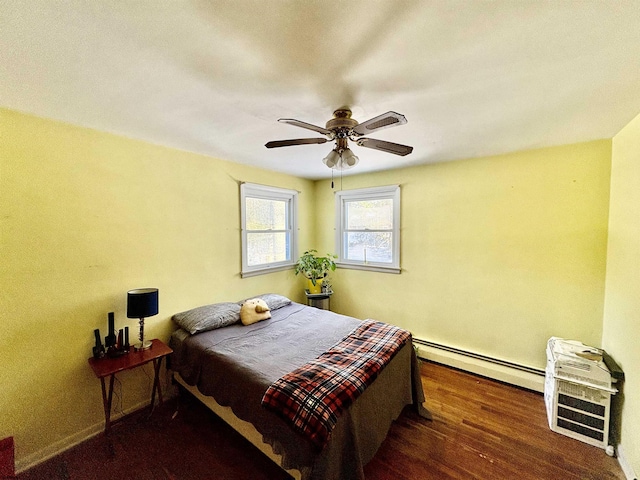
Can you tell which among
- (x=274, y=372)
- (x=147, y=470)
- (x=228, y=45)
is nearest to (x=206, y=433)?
(x=147, y=470)

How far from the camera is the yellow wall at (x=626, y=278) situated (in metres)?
1.71

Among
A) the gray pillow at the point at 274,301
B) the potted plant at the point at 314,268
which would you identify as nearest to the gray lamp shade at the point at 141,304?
the gray pillow at the point at 274,301

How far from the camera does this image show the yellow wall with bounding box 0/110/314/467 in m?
1.74

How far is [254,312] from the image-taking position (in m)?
2.76

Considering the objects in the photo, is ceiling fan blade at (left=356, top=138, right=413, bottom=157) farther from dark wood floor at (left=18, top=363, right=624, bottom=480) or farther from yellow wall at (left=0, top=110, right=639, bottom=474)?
dark wood floor at (left=18, top=363, right=624, bottom=480)

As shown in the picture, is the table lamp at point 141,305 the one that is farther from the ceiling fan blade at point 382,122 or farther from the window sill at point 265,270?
the ceiling fan blade at point 382,122

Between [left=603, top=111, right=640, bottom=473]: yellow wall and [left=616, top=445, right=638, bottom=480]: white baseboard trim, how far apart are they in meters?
0.03

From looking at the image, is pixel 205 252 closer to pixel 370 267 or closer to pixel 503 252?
pixel 370 267

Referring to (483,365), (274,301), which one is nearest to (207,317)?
(274,301)

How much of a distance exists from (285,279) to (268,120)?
7.97 feet

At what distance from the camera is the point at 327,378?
1.65 m

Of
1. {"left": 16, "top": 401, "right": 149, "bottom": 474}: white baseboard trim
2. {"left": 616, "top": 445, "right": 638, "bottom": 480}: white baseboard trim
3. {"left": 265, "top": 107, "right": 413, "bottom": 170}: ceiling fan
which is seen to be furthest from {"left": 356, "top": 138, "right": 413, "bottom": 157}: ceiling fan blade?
{"left": 16, "top": 401, "right": 149, "bottom": 474}: white baseboard trim

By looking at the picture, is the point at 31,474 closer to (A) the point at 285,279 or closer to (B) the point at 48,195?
(B) the point at 48,195

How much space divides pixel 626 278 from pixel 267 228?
348 cm
